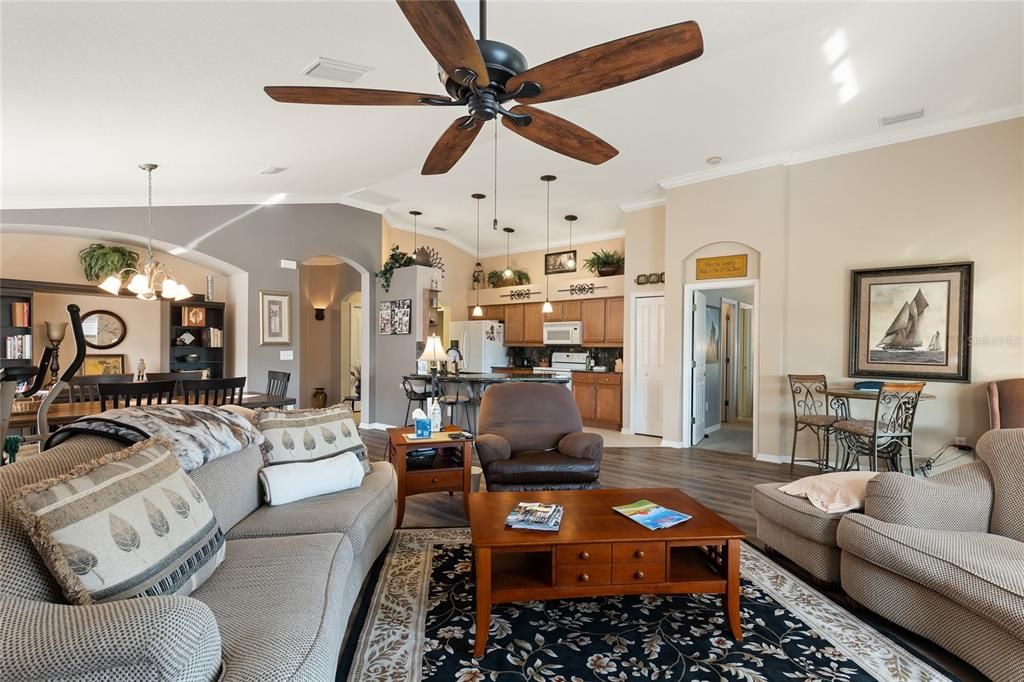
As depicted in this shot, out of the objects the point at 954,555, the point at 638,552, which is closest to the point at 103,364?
the point at 638,552

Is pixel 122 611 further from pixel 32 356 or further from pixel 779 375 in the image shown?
pixel 32 356

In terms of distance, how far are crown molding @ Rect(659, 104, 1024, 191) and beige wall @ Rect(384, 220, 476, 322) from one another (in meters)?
4.13

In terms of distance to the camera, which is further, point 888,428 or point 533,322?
point 533,322

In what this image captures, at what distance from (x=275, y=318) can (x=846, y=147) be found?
6.64 m

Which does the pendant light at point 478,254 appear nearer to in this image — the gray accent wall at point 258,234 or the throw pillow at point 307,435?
the gray accent wall at point 258,234

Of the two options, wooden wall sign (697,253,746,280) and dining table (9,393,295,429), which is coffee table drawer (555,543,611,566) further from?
wooden wall sign (697,253,746,280)

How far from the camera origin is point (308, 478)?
2.38m

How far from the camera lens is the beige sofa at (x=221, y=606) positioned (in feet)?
3.17

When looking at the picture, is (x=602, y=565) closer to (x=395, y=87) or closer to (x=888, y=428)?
(x=395, y=87)

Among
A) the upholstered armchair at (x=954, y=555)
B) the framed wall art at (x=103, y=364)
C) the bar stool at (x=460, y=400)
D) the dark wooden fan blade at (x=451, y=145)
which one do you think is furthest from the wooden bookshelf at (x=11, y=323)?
the upholstered armchair at (x=954, y=555)

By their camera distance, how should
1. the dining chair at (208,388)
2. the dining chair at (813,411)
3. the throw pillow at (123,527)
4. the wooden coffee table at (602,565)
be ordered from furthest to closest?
the dining chair at (813,411), the dining chair at (208,388), the wooden coffee table at (602,565), the throw pillow at (123,527)

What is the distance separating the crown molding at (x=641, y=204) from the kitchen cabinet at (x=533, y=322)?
7.26ft

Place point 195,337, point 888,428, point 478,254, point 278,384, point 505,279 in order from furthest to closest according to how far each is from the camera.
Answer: point 478,254
point 505,279
point 195,337
point 278,384
point 888,428

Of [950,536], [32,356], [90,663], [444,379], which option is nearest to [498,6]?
[90,663]
